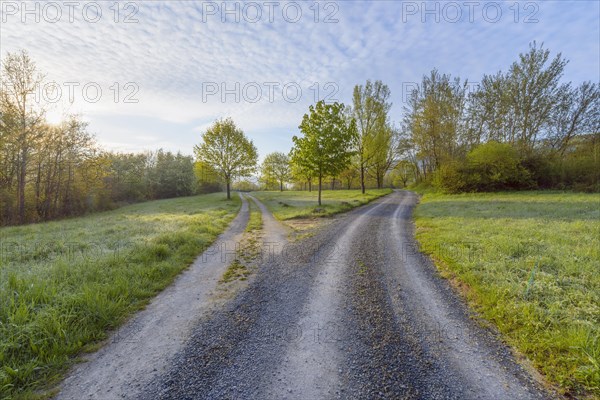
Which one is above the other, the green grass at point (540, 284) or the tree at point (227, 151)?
the tree at point (227, 151)

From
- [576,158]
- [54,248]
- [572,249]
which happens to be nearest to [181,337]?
[54,248]

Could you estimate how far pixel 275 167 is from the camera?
62.0 metres

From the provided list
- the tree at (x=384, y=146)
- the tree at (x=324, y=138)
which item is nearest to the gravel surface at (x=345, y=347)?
the tree at (x=324, y=138)

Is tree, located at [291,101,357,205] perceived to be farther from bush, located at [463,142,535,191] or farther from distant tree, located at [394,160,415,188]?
distant tree, located at [394,160,415,188]

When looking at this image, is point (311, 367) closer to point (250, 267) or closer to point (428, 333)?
point (428, 333)

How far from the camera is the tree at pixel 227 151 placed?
31422 millimetres

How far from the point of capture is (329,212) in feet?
57.1

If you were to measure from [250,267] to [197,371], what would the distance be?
14.0ft

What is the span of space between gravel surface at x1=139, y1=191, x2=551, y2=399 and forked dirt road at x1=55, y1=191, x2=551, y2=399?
1cm

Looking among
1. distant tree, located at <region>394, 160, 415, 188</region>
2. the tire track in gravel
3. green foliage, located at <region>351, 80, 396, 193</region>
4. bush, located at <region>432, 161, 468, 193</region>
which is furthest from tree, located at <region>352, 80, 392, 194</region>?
the tire track in gravel

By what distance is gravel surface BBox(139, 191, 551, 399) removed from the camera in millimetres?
2859

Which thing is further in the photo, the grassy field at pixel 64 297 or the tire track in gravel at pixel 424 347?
the grassy field at pixel 64 297

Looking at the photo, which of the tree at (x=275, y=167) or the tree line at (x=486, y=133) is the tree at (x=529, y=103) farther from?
the tree at (x=275, y=167)

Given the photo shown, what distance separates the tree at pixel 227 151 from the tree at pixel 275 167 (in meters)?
27.4
